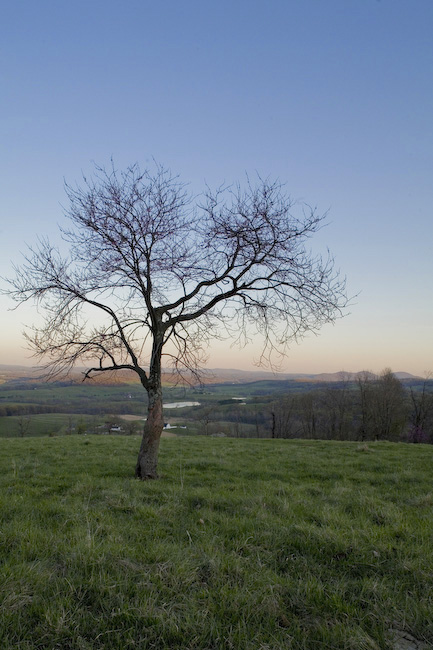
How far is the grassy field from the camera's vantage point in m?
2.85

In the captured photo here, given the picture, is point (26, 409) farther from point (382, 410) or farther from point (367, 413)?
point (382, 410)

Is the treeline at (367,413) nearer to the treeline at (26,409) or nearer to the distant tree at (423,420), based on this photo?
the distant tree at (423,420)

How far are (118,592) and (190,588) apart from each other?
2.22 ft

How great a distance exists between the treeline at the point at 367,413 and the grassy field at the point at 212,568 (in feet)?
121

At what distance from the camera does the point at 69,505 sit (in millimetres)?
6012

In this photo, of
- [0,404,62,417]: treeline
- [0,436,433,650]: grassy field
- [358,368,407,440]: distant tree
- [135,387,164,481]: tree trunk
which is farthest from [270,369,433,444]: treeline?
[0,404,62,417]: treeline

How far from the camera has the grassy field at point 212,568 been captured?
2852mm

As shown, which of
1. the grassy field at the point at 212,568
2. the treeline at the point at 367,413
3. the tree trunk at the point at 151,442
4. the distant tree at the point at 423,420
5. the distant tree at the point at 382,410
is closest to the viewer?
the grassy field at the point at 212,568

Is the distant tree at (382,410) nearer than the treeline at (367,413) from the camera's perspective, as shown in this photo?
No

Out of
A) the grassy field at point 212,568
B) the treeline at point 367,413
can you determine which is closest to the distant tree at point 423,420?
the treeline at point 367,413

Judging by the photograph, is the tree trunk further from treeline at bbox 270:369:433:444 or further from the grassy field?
treeline at bbox 270:369:433:444

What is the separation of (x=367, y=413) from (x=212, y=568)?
49499 millimetres

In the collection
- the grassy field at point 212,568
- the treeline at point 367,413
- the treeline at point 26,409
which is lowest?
the treeline at point 26,409

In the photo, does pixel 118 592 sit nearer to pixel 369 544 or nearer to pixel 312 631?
pixel 312 631
